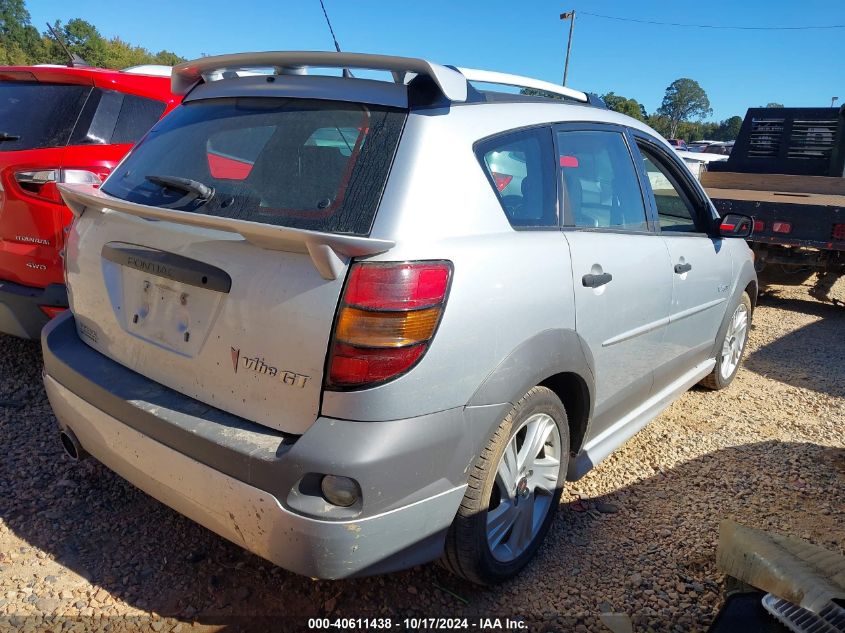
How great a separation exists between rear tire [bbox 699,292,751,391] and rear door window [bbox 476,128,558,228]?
236 cm

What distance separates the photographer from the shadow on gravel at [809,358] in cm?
495

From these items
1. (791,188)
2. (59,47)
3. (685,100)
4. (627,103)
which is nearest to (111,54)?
(59,47)

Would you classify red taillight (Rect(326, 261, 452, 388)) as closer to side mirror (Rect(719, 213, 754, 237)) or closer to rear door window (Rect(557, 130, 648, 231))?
rear door window (Rect(557, 130, 648, 231))

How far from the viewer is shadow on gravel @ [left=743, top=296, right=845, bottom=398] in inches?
195

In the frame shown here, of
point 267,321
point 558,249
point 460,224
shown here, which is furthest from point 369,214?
point 558,249

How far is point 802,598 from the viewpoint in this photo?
1837 mm

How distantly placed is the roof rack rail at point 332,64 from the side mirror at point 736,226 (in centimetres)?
227

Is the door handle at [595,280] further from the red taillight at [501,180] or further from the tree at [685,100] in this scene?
the tree at [685,100]

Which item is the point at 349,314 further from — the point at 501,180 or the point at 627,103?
the point at 627,103

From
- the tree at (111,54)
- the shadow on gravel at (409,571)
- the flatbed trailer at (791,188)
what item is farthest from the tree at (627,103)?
the shadow on gravel at (409,571)

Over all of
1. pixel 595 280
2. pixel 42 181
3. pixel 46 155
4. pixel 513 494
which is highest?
pixel 46 155

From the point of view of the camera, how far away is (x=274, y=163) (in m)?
2.14

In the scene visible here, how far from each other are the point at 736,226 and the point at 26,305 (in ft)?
13.0

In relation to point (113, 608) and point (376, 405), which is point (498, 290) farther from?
point (113, 608)
